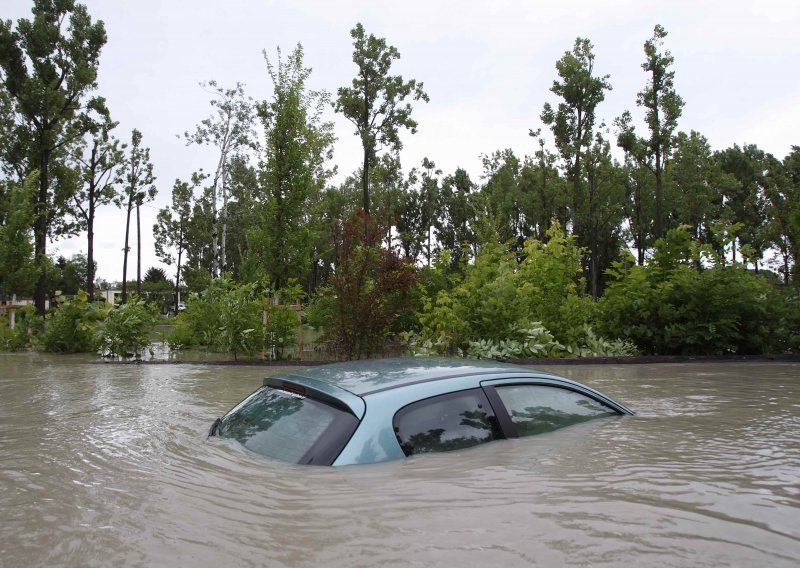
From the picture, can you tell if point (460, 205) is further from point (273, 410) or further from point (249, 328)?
point (273, 410)

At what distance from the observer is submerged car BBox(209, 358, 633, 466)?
12.1 feet

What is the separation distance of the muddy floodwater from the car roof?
49 centimetres

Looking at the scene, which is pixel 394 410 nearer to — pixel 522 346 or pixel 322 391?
pixel 322 391

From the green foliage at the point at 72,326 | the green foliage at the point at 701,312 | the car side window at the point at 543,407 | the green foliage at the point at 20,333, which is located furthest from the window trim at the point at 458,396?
the green foliage at the point at 20,333

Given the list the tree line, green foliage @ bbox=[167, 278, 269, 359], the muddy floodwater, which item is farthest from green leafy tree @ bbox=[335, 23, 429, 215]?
the muddy floodwater

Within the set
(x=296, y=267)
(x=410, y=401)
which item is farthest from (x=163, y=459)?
(x=296, y=267)

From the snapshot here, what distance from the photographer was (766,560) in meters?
2.81

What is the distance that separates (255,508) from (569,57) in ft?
93.4

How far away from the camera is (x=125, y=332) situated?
15.1m

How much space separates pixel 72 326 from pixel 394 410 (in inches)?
624

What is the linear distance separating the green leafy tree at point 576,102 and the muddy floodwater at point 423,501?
2480 cm

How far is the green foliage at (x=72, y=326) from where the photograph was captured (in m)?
16.9

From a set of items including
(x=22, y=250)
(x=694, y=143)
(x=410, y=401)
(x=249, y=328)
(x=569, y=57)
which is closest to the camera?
(x=410, y=401)

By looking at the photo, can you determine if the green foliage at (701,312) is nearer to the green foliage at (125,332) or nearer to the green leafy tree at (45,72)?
the green foliage at (125,332)
